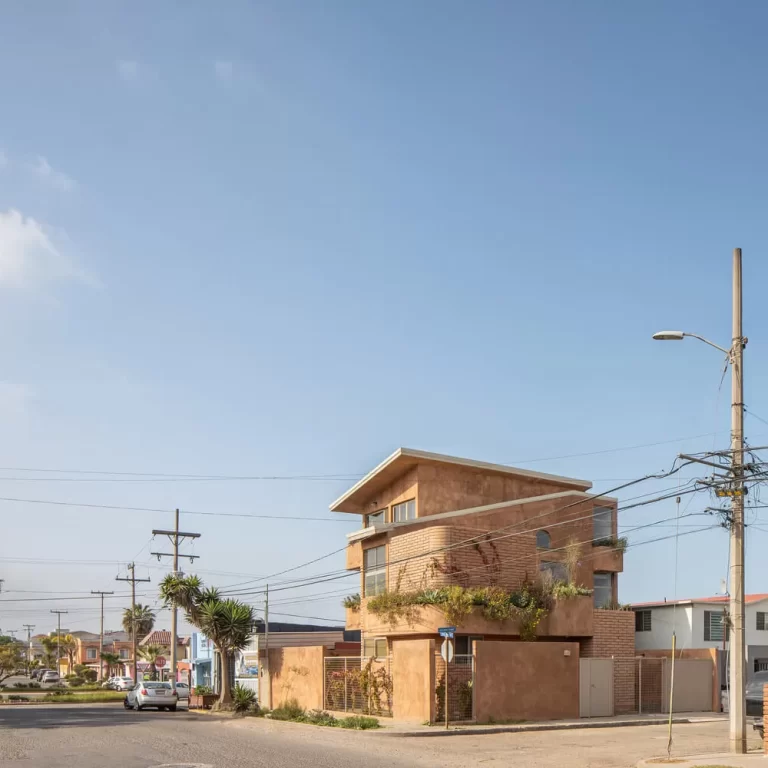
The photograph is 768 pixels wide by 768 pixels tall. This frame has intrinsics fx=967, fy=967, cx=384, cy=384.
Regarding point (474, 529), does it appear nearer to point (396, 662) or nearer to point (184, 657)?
point (396, 662)

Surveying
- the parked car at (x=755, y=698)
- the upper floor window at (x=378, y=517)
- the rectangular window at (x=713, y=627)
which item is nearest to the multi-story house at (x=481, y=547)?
the upper floor window at (x=378, y=517)

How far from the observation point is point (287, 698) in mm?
41250

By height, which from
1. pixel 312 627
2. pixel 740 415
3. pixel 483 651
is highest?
pixel 740 415

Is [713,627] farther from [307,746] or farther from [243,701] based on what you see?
[307,746]

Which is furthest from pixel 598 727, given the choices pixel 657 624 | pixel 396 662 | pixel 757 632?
pixel 757 632

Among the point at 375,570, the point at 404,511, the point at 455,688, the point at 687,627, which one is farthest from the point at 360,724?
the point at 687,627

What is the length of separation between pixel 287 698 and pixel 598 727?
15.2m

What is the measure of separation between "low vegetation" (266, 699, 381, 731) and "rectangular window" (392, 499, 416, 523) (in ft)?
27.6

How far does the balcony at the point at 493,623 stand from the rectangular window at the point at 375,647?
2.85 feet

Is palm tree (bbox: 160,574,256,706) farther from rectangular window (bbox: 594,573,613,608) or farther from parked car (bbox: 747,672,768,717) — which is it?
parked car (bbox: 747,672,768,717)

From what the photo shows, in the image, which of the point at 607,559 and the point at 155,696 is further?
the point at 155,696

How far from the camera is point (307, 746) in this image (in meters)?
23.3

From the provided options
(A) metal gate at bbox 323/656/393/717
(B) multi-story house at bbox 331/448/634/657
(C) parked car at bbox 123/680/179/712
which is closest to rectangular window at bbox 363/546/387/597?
(B) multi-story house at bbox 331/448/634/657

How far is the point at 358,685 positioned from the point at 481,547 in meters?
6.73
